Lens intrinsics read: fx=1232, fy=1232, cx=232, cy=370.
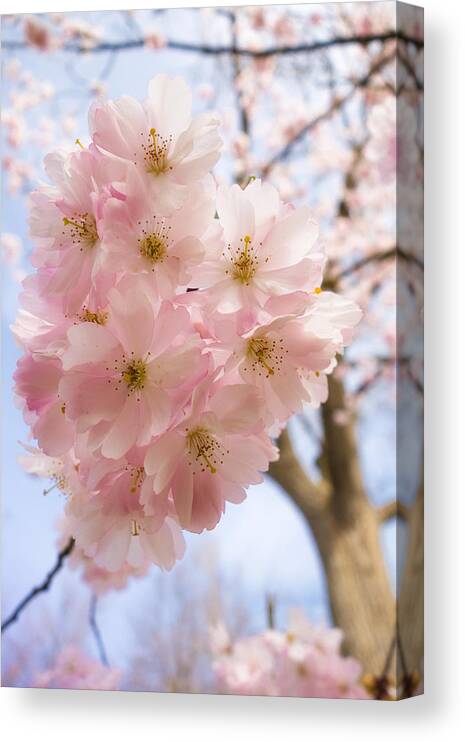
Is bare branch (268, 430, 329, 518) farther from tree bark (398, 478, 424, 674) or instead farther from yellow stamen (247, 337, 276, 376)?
yellow stamen (247, 337, 276, 376)

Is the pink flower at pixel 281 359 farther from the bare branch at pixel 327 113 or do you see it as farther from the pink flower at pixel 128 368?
the bare branch at pixel 327 113

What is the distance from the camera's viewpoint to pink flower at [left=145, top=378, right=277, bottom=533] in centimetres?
87

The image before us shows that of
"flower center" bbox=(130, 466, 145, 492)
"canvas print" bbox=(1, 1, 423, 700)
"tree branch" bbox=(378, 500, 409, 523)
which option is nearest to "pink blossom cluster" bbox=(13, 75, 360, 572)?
"flower center" bbox=(130, 466, 145, 492)

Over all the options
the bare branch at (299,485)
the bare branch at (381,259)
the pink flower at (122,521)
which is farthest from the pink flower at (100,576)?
the pink flower at (122,521)

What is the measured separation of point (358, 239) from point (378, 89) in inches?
11.7

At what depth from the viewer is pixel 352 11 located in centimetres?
242

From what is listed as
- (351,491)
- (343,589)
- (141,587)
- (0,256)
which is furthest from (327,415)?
(0,256)

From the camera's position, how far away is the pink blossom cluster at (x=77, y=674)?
2.50 meters

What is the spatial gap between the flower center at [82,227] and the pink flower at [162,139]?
6 cm

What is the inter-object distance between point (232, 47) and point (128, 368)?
1.79 meters

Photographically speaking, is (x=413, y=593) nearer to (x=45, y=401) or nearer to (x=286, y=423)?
(x=286, y=423)

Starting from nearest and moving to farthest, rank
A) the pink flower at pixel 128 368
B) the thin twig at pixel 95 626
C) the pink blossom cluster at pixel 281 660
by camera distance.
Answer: the pink flower at pixel 128 368 < the pink blossom cluster at pixel 281 660 < the thin twig at pixel 95 626

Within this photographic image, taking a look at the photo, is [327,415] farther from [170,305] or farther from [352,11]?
[170,305]

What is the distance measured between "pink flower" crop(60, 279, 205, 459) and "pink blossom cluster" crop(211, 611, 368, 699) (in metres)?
1.64
